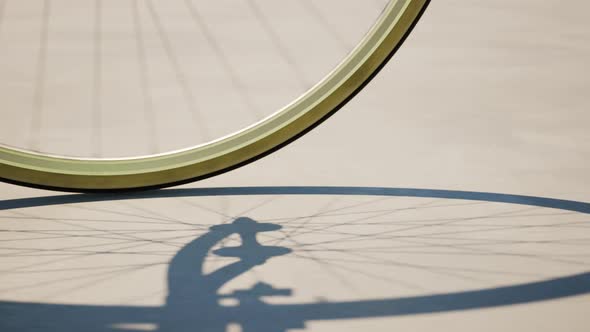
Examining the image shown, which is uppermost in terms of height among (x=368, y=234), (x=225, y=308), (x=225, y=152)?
(x=225, y=152)

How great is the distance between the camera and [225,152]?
129 inches

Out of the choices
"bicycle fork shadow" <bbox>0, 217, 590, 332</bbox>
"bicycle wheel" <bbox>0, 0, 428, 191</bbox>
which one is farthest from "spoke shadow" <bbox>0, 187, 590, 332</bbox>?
"bicycle wheel" <bbox>0, 0, 428, 191</bbox>

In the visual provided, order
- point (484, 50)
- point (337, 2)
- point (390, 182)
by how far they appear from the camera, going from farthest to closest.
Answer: point (337, 2) → point (484, 50) → point (390, 182)

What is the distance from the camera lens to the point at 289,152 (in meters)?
3.99

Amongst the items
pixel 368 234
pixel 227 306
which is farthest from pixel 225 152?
pixel 227 306

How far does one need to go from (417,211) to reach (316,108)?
469 mm

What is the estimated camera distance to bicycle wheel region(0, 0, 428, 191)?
3.05m

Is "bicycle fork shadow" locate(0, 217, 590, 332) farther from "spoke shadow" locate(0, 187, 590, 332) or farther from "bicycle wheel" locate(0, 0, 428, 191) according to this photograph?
"bicycle wheel" locate(0, 0, 428, 191)

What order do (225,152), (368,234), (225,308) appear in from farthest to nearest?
(225,152) < (368,234) < (225,308)

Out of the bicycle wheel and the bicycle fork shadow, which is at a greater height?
the bicycle wheel

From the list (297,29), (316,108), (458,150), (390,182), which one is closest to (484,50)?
(297,29)

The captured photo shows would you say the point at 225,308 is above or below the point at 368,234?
below

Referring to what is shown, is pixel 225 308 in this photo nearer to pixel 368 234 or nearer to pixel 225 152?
pixel 368 234

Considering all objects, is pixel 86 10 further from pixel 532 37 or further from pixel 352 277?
pixel 352 277
